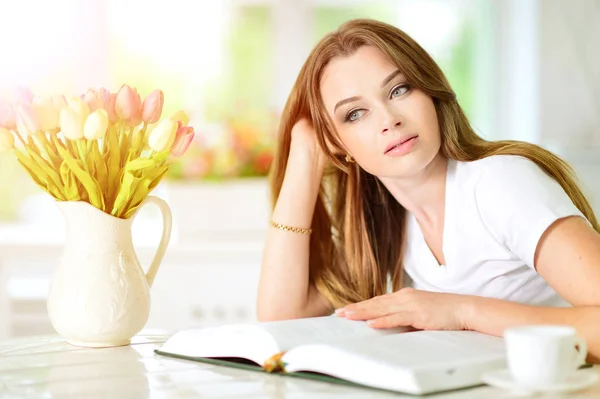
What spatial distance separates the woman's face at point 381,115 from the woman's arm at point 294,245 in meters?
0.17

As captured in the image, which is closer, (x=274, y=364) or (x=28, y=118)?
(x=274, y=364)

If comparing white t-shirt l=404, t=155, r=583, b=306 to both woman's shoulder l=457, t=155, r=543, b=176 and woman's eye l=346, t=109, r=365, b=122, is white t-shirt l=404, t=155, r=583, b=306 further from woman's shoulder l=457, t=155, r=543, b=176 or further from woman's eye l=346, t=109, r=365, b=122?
woman's eye l=346, t=109, r=365, b=122

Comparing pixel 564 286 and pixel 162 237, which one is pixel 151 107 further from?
pixel 564 286

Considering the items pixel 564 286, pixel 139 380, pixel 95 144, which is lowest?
pixel 139 380

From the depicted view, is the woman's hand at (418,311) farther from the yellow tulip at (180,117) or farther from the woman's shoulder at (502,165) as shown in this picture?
the yellow tulip at (180,117)

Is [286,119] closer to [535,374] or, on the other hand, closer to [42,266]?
[535,374]

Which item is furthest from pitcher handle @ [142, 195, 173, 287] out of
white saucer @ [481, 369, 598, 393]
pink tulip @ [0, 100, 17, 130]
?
white saucer @ [481, 369, 598, 393]

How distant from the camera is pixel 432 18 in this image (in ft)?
13.5

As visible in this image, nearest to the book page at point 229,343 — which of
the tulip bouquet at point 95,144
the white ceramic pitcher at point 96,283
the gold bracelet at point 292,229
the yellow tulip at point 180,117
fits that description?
the white ceramic pitcher at point 96,283

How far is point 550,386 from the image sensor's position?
3.64 feet

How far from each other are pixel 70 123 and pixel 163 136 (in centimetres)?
16

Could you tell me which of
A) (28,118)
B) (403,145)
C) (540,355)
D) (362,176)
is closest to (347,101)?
(403,145)

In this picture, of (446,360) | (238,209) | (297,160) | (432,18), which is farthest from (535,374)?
(432,18)

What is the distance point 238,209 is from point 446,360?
2170 mm
